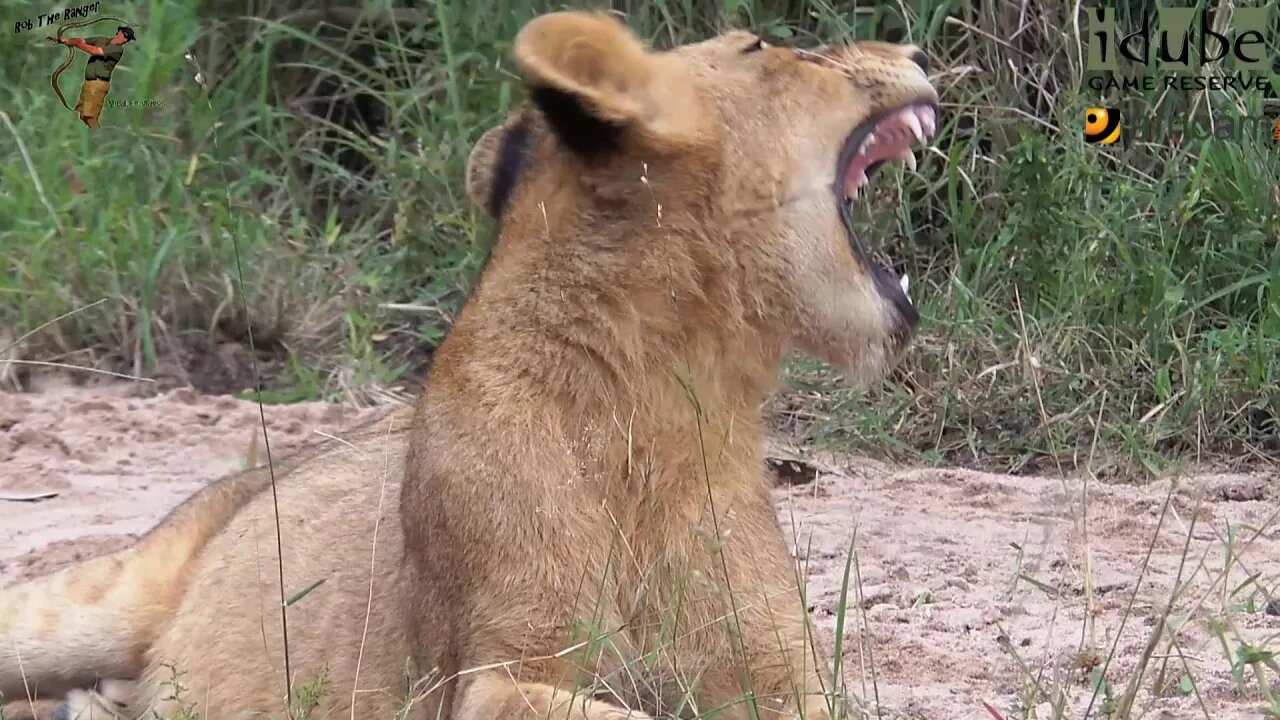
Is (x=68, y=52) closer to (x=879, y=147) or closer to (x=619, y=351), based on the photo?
(x=879, y=147)

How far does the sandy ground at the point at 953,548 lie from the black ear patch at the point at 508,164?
0.82 metres

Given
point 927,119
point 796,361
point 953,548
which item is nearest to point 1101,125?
point 796,361

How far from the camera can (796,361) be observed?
5.62 m

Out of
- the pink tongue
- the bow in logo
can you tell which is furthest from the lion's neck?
the bow in logo

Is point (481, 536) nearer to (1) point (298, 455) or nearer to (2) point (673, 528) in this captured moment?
(2) point (673, 528)

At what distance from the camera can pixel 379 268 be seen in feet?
21.4

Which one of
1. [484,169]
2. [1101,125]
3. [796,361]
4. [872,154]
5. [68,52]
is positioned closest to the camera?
[484,169]

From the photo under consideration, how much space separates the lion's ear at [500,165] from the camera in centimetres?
300

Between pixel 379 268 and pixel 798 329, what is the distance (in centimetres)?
375

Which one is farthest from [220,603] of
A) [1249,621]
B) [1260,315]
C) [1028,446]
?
[1260,315]

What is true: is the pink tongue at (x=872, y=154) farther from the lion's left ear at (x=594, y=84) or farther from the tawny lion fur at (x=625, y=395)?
the lion's left ear at (x=594, y=84)
